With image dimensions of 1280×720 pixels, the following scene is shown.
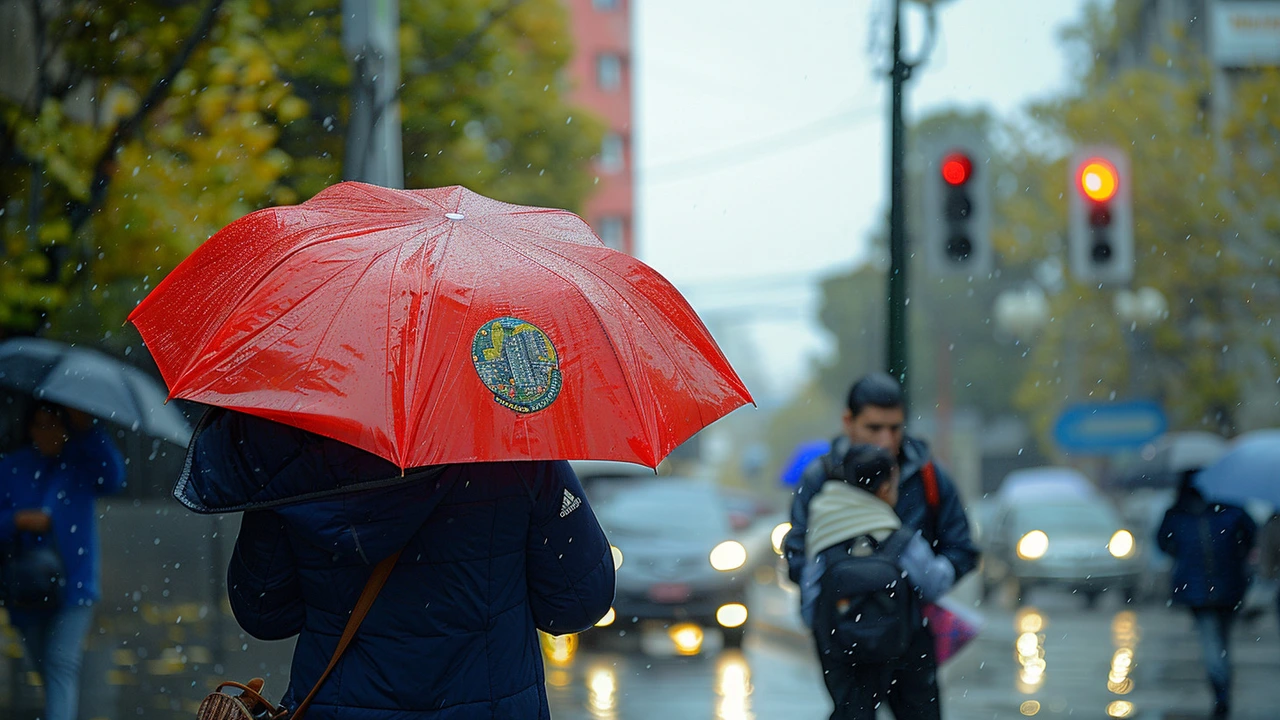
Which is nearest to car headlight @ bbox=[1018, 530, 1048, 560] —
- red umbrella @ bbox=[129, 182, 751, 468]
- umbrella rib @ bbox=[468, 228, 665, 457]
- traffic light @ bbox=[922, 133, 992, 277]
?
traffic light @ bbox=[922, 133, 992, 277]

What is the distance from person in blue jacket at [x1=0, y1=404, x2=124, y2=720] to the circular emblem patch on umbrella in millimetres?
3643

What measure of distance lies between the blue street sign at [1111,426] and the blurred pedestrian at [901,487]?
50.3 ft

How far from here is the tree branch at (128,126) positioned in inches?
377

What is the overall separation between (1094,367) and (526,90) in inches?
653

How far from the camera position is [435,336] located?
3.01m

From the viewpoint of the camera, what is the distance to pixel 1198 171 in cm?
2764

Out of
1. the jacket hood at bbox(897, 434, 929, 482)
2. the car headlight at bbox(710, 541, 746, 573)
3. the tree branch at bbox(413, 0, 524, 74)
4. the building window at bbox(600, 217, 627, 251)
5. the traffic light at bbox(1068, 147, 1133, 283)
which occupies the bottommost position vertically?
the car headlight at bbox(710, 541, 746, 573)

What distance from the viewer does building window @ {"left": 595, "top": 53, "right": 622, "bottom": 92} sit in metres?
64.2

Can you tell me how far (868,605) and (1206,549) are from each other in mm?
5684

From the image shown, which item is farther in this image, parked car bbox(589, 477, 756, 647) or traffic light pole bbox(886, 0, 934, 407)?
parked car bbox(589, 477, 756, 647)

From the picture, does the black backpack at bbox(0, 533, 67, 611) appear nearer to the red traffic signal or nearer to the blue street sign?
the red traffic signal

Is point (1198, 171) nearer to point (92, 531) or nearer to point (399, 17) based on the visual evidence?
point (399, 17)

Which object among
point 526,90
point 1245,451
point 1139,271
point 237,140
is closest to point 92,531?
point 1245,451

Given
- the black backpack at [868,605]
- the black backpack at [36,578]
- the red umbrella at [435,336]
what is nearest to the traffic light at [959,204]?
the black backpack at [868,605]
